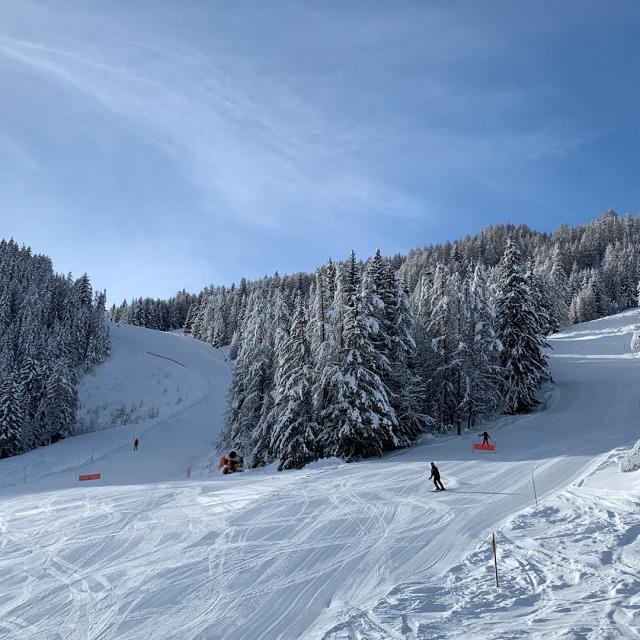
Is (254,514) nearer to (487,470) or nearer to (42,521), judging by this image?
(42,521)

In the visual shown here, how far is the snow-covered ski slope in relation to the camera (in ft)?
27.7

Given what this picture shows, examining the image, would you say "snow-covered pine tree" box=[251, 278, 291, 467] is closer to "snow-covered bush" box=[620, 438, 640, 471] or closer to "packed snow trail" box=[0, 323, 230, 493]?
"packed snow trail" box=[0, 323, 230, 493]

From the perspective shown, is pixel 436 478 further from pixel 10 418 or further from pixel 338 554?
pixel 10 418

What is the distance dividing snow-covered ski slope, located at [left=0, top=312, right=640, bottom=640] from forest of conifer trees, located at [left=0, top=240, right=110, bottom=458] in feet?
73.5

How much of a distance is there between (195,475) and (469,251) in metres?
140

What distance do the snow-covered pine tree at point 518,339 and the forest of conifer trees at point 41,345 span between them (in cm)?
4402

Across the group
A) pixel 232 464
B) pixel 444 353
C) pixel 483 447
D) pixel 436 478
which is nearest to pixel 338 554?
pixel 436 478

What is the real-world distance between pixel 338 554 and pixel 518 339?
28558 mm

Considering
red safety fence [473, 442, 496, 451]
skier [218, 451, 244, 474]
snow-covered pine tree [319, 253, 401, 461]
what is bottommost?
skier [218, 451, 244, 474]

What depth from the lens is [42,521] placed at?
16844 mm

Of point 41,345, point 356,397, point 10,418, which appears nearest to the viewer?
point 356,397

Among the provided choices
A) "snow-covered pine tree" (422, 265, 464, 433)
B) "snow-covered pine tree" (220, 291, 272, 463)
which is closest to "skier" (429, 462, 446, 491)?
"snow-covered pine tree" (422, 265, 464, 433)

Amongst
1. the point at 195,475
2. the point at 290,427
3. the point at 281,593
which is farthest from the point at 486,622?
the point at 195,475

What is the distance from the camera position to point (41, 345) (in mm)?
53312
